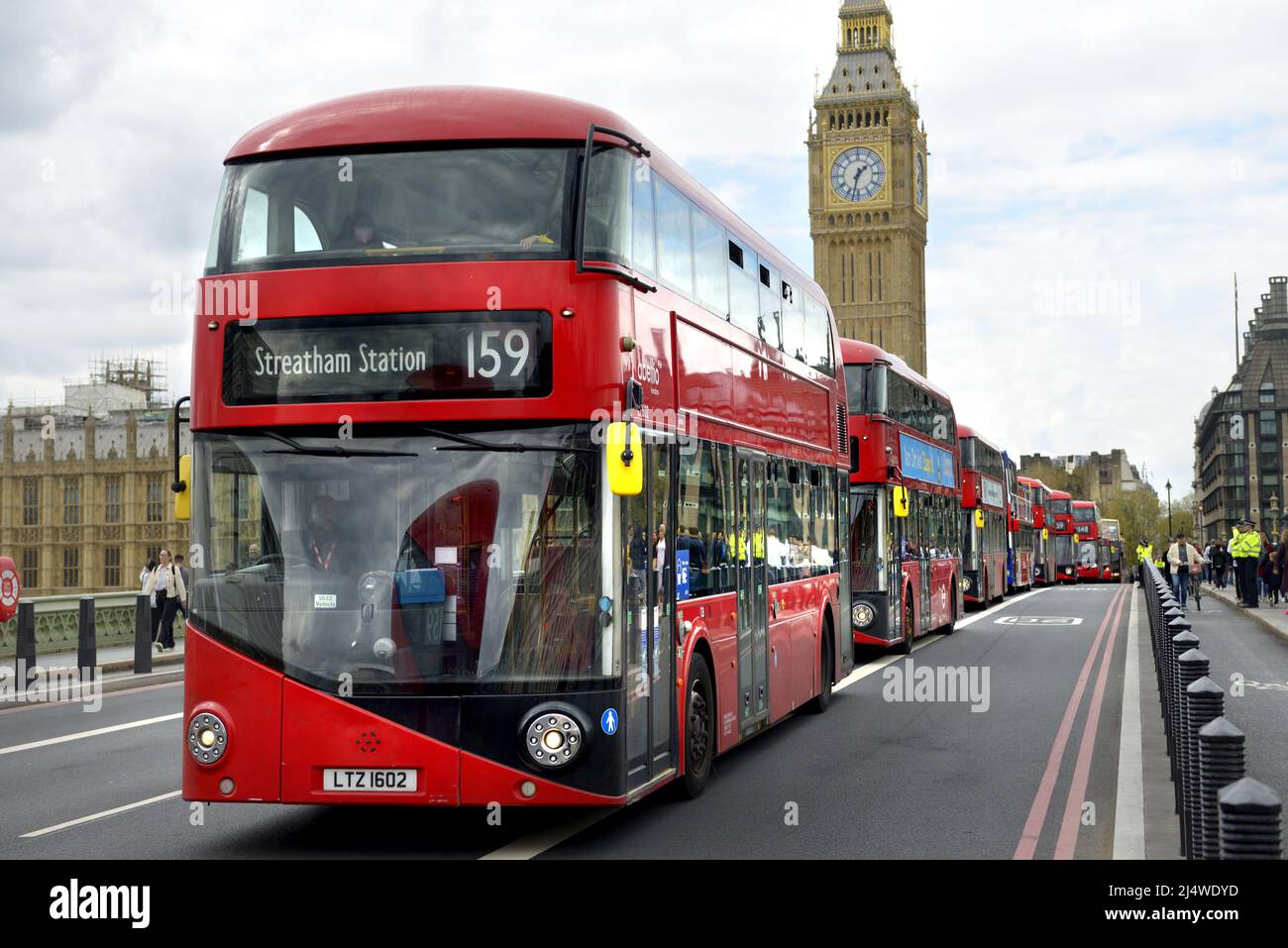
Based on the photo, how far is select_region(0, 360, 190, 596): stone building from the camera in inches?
3932

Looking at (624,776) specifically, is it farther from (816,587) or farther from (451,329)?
(816,587)

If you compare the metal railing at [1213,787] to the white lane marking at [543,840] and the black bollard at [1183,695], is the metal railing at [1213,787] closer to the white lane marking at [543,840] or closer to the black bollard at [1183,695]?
the black bollard at [1183,695]

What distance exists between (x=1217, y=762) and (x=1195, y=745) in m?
1.73

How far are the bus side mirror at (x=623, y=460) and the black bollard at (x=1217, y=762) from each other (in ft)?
9.82


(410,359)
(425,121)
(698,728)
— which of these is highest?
(425,121)

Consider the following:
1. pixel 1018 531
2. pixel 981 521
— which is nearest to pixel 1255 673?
pixel 981 521

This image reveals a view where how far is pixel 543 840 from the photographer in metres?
8.58

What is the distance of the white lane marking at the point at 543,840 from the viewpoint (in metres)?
8.16

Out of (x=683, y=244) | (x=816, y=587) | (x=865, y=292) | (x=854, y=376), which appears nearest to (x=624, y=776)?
(x=683, y=244)

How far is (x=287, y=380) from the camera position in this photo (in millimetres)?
7934

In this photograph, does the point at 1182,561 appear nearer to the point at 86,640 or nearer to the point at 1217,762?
the point at 86,640

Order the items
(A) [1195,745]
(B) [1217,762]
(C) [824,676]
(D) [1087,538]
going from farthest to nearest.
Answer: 1. (D) [1087,538]
2. (C) [824,676]
3. (A) [1195,745]
4. (B) [1217,762]

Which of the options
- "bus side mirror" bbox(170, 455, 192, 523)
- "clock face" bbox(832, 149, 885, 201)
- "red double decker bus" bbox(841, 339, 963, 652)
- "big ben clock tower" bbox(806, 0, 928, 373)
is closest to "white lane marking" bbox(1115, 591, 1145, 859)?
"red double decker bus" bbox(841, 339, 963, 652)

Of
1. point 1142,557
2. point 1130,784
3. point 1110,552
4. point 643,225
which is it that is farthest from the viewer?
point 1110,552
